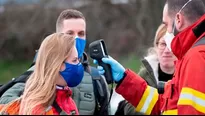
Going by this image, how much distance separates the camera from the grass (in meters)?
19.2

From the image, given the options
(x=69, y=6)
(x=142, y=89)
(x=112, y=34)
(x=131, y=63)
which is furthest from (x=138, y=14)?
(x=142, y=89)

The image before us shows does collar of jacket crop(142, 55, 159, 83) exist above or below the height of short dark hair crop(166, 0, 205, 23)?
below

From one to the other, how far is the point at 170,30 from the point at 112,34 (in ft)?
60.2

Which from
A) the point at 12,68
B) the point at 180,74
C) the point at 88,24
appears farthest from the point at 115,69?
the point at 88,24

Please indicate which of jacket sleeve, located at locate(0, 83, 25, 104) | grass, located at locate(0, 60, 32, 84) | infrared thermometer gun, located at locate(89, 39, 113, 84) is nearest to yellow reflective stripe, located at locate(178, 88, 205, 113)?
infrared thermometer gun, located at locate(89, 39, 113, 84)

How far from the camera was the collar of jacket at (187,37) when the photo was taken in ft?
12.2

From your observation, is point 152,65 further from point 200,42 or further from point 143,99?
point 200,42

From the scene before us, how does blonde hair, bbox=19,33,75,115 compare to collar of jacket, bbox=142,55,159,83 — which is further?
collar of jacket, bbox=142,55,159,83

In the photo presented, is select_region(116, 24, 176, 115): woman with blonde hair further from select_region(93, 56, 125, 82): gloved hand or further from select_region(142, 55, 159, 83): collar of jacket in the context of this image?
select_region(93, 56, 125, 82): gloved hand

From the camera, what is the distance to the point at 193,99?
139 inches

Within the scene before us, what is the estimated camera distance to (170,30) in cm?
414

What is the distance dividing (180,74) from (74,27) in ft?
4.97

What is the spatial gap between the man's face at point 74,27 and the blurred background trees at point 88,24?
16254mm

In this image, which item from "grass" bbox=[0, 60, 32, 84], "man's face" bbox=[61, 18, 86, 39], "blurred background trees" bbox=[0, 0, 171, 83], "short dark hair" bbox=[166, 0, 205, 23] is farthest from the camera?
"blurred background trees" bbox=[0, 0, 171, 83]
